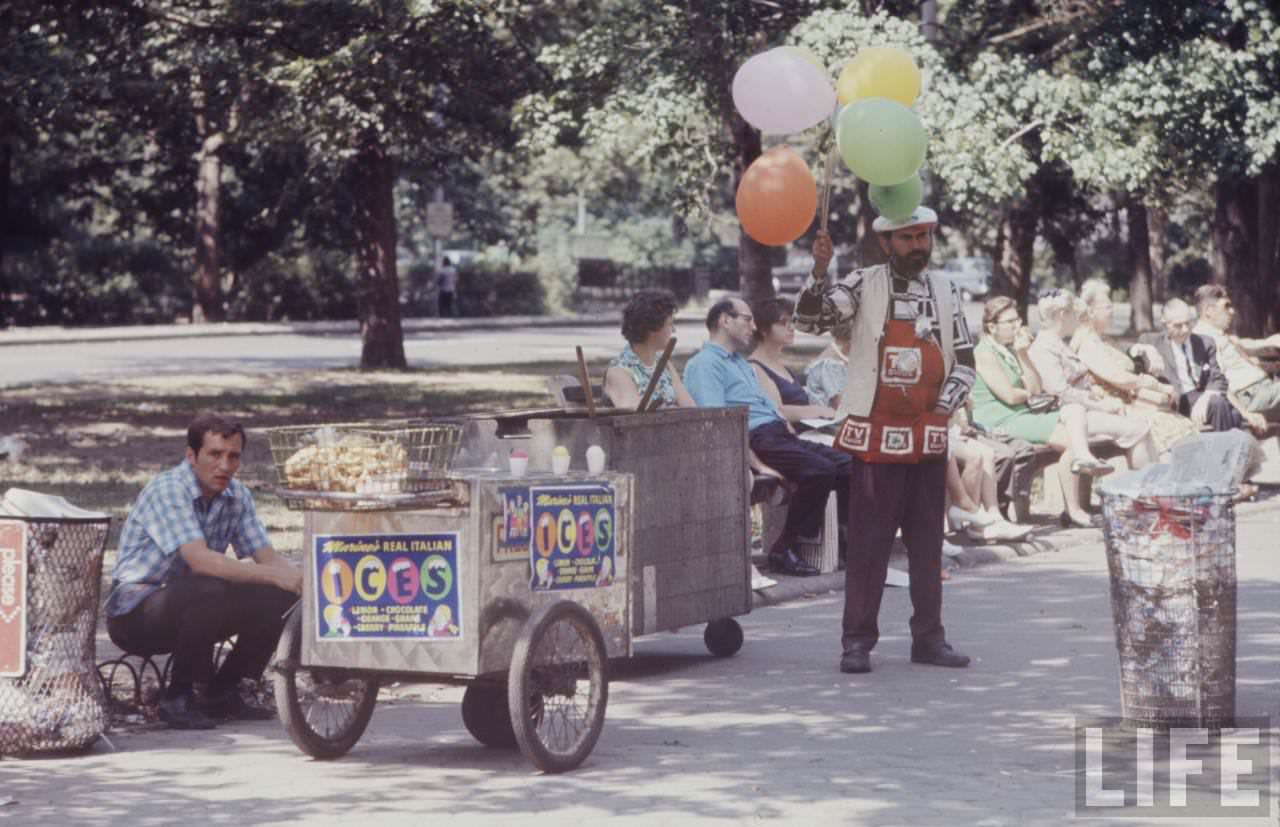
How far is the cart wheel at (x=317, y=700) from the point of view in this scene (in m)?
7.18

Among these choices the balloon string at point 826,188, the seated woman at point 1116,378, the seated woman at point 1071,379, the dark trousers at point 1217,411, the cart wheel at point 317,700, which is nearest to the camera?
the cart wheel at point 317,700

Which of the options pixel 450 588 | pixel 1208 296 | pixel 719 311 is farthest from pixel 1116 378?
pixel 450 588

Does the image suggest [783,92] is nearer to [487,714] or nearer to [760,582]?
[760,582]

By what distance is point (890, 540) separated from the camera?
9.21 metres

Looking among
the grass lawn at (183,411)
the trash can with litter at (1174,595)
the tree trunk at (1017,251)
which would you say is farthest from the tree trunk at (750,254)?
the trash can with litter at (1174,595)

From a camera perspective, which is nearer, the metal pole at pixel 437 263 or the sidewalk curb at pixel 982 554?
the sidewalk curb at pixel 982 554

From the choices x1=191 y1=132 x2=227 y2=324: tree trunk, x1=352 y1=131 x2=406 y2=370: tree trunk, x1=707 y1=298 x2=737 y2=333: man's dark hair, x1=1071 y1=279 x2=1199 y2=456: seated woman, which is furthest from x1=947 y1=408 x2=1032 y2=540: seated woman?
x1=191 y1=132 x2=227 y2=324: tree trunk

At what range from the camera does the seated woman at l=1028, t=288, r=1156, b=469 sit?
48.0 ft

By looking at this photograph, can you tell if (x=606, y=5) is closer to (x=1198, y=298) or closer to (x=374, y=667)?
(x=1198, y=298)

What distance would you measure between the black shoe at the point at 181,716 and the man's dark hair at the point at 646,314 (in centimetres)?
320

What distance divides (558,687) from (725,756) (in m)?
0.66

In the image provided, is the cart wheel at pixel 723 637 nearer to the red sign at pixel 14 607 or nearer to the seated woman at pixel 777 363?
the seated woman at pixel 777 363

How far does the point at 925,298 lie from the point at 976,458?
430 cm

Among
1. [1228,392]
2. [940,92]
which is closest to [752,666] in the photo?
[1228,392]
